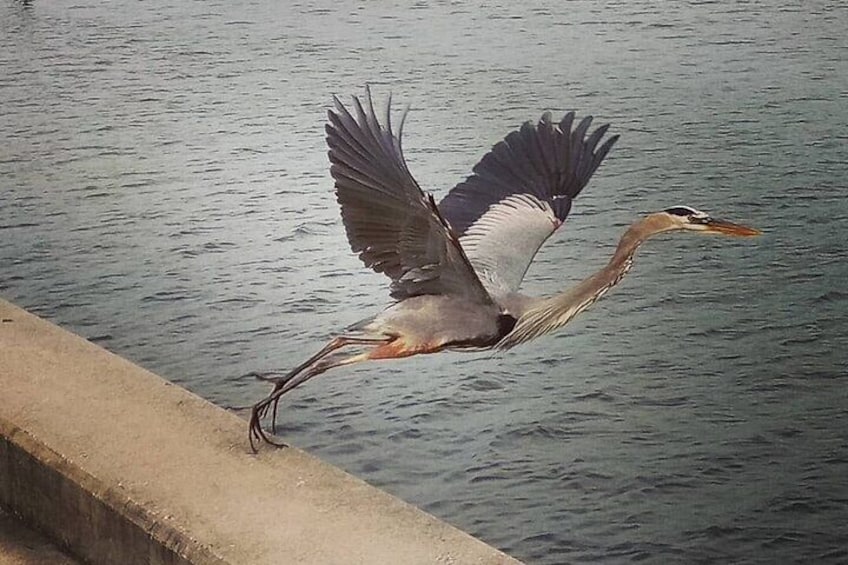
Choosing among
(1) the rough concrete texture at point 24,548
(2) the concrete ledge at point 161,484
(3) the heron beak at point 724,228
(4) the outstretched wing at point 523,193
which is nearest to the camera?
(3) the heron beak at point 724,228

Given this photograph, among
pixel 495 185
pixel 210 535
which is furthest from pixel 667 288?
pixel 210 535

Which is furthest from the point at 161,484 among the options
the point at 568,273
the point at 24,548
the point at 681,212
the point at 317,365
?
the point at 681,212

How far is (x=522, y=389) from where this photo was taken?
1754 millimetres

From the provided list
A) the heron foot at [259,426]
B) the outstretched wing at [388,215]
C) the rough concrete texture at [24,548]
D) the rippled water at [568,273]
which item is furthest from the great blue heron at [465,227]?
the rough concrete texture at [24,548]

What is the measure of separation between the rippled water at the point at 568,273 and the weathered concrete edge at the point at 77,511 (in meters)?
0.19

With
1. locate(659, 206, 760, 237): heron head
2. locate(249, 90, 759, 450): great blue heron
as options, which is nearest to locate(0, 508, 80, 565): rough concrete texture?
locate(249, 90, 759, 450): great blue heron

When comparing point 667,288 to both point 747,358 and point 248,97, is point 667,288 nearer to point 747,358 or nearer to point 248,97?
point 747,358

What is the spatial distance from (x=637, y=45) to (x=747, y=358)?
36 cm

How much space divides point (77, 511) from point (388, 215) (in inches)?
29.5

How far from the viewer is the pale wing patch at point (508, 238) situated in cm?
158

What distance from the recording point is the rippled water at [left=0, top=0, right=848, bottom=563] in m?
1.63

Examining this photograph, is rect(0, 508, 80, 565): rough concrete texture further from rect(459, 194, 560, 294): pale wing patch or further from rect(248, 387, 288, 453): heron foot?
rect(459, 194, 560, 294): pale wing patch

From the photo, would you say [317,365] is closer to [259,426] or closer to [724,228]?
[259,426]

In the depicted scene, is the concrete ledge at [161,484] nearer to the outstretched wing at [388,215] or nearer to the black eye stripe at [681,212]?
the outstretched wing at [388,215]
